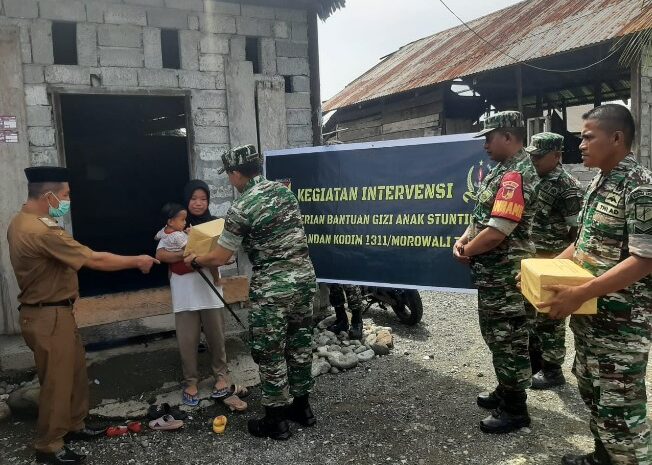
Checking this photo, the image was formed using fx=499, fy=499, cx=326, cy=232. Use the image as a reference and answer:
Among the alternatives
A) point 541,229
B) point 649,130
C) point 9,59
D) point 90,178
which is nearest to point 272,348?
point 541,229

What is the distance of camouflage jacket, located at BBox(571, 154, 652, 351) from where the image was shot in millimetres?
2373

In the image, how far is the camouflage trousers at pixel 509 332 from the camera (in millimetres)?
3453

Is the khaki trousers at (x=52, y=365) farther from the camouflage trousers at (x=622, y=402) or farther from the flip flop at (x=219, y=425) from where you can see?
the camouflage trousers at (x=622, y=402)

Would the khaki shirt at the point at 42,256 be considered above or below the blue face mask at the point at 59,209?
below

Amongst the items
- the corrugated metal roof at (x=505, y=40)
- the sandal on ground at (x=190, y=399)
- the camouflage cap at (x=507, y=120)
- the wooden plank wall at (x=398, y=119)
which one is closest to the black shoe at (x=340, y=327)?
the sandal on ground at (x=190, y=399)

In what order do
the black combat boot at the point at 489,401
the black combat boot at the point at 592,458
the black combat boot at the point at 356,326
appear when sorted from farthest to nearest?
1. the black combat boot at the point at 356,326
2. the black combat boot at the point at 489,401
3. the black combat boot at the point at 592,458

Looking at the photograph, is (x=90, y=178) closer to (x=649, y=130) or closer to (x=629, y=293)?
(x=629, y=293)

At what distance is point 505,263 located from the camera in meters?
3.45

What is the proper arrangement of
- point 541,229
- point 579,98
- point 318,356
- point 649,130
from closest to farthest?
point 541,229
point 318,356
point 649,130
point 579,98

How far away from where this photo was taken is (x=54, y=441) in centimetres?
338

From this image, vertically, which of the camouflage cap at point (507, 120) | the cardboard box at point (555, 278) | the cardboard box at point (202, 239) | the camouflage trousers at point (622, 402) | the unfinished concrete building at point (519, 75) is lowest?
the camouflage trousers at point (622, 402)

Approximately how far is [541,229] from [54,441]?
4.14 m

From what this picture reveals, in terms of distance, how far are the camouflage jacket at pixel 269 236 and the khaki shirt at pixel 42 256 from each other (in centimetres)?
100

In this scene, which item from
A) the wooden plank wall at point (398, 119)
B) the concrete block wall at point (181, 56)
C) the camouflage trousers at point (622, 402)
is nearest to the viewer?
the camouflage trousers at point (622, 402)
